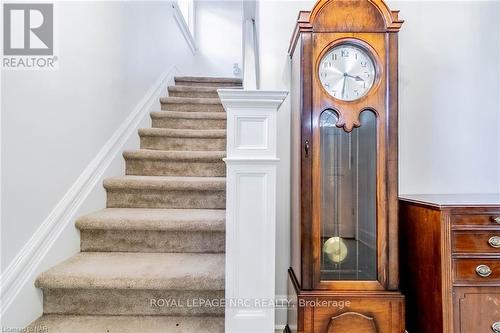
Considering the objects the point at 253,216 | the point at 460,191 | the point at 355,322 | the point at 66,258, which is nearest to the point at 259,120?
the point at 253,216

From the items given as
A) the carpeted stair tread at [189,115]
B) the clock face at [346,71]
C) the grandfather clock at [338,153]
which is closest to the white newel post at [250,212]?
the grandfather clock at [338,153]

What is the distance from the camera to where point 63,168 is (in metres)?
1.50

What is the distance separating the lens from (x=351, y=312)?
122 cm

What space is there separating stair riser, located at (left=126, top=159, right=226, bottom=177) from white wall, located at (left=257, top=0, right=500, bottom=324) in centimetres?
69

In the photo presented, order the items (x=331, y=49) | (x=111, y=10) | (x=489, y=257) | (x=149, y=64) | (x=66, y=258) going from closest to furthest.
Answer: (x=489, y=257) → (x=331, y=49) → (x=66, y=258) → (x=111, y=10) → (x=149, y=64)

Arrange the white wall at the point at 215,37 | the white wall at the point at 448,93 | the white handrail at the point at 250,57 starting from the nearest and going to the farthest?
the white handrail at the point at 250,57, the white wall at the point at 448,93, the white wall at the point at 215,37

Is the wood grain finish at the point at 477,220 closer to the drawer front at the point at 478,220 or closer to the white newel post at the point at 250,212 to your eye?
the drawer front at the point at 478,220

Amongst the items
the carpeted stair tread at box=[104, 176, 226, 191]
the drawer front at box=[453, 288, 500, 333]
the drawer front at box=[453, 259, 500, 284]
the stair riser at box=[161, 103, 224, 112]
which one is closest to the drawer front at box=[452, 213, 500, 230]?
the drawer front at box=[453, 259, 500, 284]

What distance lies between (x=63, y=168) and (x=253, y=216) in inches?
39.8

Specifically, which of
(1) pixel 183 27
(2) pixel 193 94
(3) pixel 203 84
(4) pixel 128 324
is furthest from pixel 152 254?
(1) pixel 183 27

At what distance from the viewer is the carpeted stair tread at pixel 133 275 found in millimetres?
1274

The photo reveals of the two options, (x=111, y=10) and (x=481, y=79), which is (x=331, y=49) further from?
(x=111, y=10)

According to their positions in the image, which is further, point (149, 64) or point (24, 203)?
point (149, 64)

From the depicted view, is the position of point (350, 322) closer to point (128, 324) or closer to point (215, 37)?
point (128, 324)
